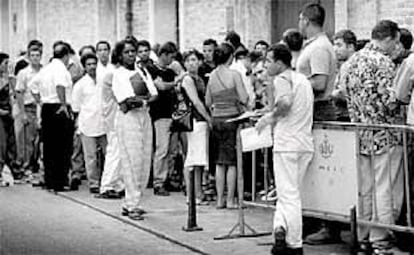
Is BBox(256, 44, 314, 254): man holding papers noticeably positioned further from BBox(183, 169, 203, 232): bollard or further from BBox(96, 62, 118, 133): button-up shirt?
BBox(96, 62, 118, 133): button-up shirt

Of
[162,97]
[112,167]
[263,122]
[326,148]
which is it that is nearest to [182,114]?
[162,97]

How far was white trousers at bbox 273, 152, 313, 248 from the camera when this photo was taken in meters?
10.6

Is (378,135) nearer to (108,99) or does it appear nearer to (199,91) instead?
(199,91)

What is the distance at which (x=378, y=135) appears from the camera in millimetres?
10508

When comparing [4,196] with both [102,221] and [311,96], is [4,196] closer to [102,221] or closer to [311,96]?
[102,221]

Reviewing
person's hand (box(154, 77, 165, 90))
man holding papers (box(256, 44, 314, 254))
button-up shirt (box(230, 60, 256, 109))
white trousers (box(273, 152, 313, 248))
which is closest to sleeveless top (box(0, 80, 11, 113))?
person's hand (box(154, 77, 165, 90))

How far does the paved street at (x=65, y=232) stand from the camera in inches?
460

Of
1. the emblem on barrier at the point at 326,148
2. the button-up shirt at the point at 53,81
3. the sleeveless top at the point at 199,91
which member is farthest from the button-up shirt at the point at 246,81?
the emblem on barrier at the point at 326,148

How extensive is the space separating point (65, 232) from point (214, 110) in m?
2.70

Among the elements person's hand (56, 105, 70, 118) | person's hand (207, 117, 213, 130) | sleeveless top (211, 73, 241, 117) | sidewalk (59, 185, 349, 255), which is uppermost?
sleeveless top (211, 73, 241, 117)

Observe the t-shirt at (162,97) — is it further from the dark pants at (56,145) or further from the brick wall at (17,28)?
the brick wall at (17,28)

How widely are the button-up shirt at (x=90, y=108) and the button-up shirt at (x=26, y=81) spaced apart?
1738 mm

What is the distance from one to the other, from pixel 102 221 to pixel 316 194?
377cm

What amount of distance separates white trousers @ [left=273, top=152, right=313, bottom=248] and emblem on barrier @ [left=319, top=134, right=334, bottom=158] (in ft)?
0.63
